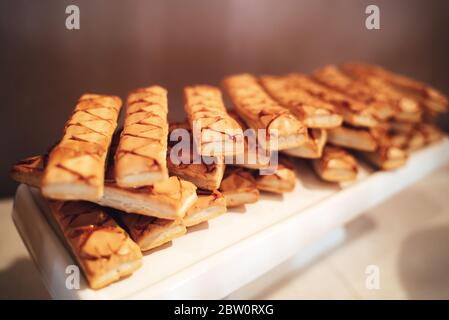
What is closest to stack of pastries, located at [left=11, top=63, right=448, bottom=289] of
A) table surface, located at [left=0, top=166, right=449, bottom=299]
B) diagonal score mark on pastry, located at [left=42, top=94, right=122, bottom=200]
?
diagonal score mark on pastry, located at [left=42, top=94, right=122, bottom=200]

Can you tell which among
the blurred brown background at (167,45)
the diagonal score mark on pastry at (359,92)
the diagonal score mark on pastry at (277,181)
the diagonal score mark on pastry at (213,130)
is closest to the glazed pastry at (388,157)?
the diagonal score mark on pastry at (359,92)

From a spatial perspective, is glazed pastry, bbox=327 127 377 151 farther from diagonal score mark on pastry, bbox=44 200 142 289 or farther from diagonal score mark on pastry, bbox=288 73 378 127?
diagonal score mark on pastry, bbox=44 200 142 289

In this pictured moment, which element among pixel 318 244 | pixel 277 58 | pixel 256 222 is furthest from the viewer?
pixel 277 58

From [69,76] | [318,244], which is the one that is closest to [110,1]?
[69,76]

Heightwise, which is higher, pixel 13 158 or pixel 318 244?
pixel 13 158

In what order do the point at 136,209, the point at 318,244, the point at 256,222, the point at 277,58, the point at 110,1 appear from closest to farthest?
the point at 136,209 → the point at 256,222 → the point at 110,1 → the point at 318,244 → the point at 277,58

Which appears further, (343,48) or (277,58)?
(343,48)

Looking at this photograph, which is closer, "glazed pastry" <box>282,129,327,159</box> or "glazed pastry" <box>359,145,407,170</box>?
"glazed pastry" <box>282,129,327,159</box>
